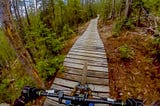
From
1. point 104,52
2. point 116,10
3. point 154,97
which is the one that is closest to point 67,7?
point 116,10

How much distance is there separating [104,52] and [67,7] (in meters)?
18.1

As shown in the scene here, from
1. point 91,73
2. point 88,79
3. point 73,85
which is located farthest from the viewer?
point 91,73

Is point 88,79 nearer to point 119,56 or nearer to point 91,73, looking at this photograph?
point 91,73

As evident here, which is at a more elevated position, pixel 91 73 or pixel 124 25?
pixel 124 25

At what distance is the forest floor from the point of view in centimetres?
813

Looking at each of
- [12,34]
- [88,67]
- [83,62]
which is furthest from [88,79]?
[12,34]

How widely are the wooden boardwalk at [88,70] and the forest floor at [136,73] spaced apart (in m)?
0.33

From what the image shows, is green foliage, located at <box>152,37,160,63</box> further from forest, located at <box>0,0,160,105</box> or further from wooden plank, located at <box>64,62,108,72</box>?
wooden plank, located at <box>64,62,108,72</box>

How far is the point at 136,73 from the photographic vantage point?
920cm

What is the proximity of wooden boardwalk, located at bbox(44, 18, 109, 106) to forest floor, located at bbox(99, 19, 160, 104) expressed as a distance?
332mm

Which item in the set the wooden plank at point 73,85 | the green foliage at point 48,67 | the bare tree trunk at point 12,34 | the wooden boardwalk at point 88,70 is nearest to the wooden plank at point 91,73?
the wooden boardwalk at point 88,70

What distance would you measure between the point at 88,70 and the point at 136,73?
209 cm

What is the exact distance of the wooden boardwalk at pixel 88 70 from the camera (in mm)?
8338

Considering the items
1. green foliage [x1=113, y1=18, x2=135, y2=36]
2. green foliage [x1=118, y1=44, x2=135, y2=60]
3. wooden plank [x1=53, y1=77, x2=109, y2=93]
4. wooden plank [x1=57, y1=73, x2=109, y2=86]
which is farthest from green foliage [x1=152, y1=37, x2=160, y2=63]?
green foliage [x1=113, y1=18, x2=135, y2=36]
